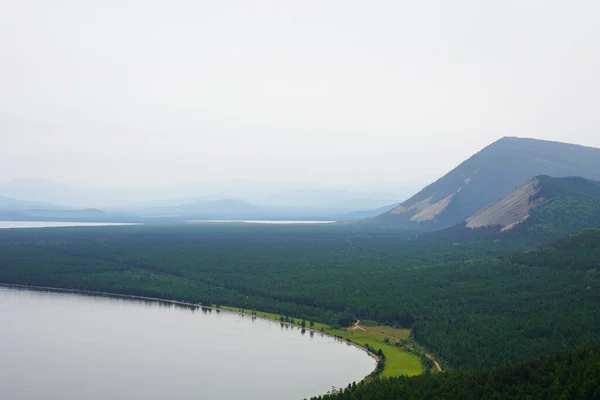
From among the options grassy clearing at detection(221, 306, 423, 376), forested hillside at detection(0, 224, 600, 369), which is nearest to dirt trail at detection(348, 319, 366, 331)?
grassy clearing at detection(221, 306, 423, 376)

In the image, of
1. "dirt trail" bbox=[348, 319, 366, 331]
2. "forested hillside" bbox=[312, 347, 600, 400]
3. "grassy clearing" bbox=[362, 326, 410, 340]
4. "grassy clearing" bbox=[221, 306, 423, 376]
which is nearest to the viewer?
"forested hillside" bbox=[312, 347, 600, 400]

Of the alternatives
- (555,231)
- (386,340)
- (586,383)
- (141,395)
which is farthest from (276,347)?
(555,231)

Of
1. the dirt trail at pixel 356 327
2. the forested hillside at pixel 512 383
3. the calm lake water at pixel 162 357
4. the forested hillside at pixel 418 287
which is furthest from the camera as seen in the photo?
the dirt trail at pixel 356 327

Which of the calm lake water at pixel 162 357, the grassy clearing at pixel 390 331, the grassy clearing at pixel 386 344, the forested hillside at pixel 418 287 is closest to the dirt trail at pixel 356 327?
the grassy clearing at pixel 390 331

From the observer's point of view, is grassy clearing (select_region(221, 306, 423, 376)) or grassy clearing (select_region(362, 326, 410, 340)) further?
grassy clearing (select_region(362, 326, 410, 340))

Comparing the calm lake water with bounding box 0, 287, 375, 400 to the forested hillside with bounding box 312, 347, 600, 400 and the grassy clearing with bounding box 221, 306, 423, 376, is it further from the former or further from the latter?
the forested hillside with bounding box 312, 347, 600, 400

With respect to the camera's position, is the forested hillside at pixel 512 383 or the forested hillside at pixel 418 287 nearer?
the forested hillside at pixel 512 383

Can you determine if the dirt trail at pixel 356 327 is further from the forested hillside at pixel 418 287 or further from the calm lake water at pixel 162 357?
the calm lake water at pixel 162 357
